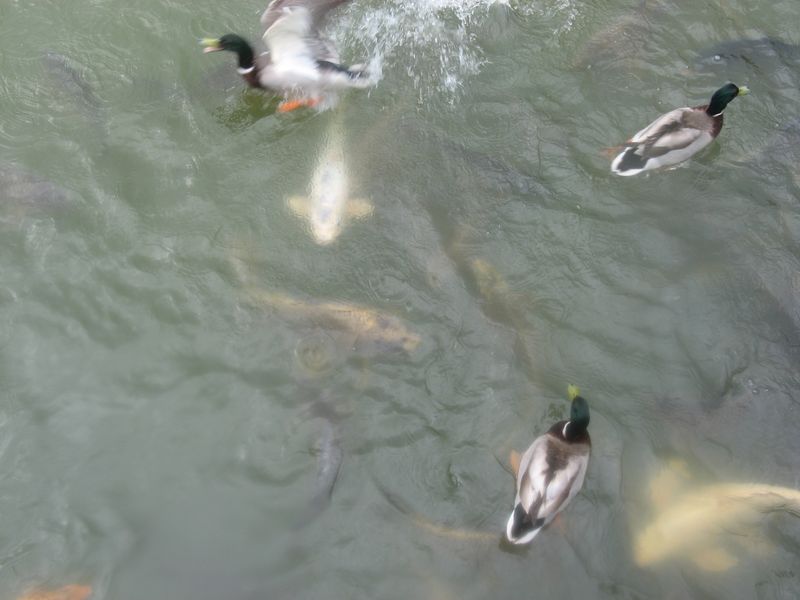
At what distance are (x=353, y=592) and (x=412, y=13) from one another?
626 cm

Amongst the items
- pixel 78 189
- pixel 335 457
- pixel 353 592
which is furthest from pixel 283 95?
pixel 353 592

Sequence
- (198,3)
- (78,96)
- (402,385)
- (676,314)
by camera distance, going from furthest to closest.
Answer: (198,3), (78,96), (676,314), (402,385)

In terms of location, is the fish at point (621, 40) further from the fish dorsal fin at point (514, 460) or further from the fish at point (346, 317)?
the fish dorsal fin at point (514, 460)

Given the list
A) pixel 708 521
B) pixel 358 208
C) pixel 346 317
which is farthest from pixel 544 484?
pixel 358 208

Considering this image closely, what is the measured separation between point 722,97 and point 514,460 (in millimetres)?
4362

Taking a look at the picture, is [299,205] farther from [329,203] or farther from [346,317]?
[346,317]

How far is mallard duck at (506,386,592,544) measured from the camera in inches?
193

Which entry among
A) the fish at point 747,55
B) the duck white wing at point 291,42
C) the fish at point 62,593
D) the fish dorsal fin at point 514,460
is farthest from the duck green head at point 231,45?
the fish at point 747,55

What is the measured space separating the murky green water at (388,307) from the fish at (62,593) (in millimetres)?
80

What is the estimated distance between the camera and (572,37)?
8078 mm

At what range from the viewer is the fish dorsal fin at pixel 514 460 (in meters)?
5.35

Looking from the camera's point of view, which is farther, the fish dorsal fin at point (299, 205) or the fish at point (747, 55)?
the fish at point (747, 55)

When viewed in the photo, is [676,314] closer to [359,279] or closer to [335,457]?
[359,279]

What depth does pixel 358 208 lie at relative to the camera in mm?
6711
